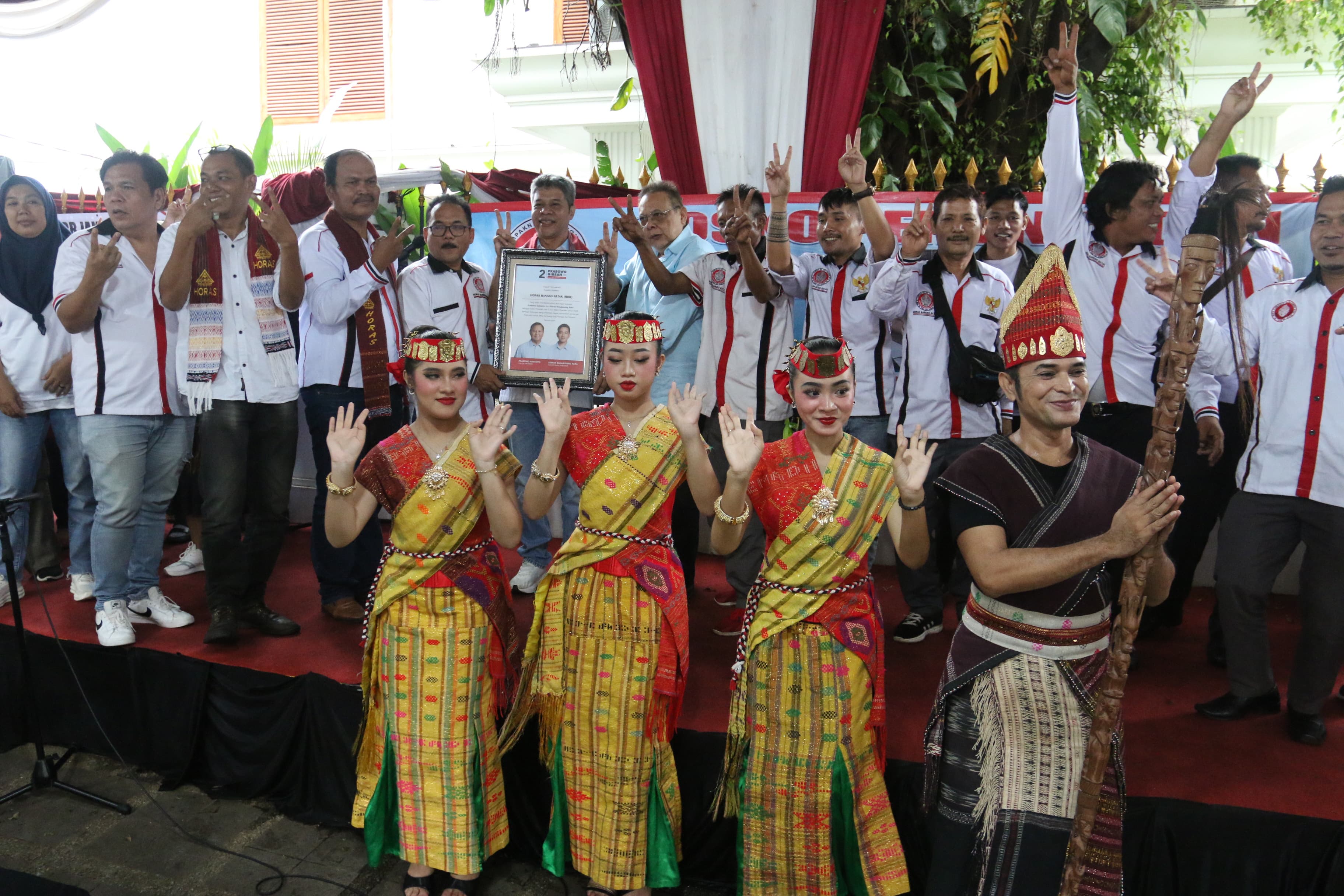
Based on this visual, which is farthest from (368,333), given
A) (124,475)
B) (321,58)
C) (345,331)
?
(321,58)

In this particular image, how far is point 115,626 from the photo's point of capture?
3.52 metres

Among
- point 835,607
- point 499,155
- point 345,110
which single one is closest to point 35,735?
point 835,607

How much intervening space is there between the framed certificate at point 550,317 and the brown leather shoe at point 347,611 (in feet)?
3.59

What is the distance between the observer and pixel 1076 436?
6.46ft

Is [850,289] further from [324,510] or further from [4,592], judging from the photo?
[4,592]

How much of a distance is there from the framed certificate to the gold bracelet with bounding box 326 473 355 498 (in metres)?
1.12

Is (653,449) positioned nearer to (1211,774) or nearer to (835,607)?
(835,607)

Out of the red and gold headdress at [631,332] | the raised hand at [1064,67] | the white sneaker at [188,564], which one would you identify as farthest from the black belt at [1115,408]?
the white sneaker at [188,564]

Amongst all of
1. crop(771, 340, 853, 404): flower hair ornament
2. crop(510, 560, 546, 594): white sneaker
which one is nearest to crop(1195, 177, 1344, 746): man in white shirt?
crop(771, 340, 853, 404): flower hair ornament

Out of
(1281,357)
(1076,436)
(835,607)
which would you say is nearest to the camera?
(1076,436)

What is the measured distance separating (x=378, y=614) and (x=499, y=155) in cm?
968

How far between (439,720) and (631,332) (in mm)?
1185

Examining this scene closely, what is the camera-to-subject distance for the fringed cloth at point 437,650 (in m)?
2.60

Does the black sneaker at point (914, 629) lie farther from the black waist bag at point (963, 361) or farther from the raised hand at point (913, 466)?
the raised hand at point (913, 466)
